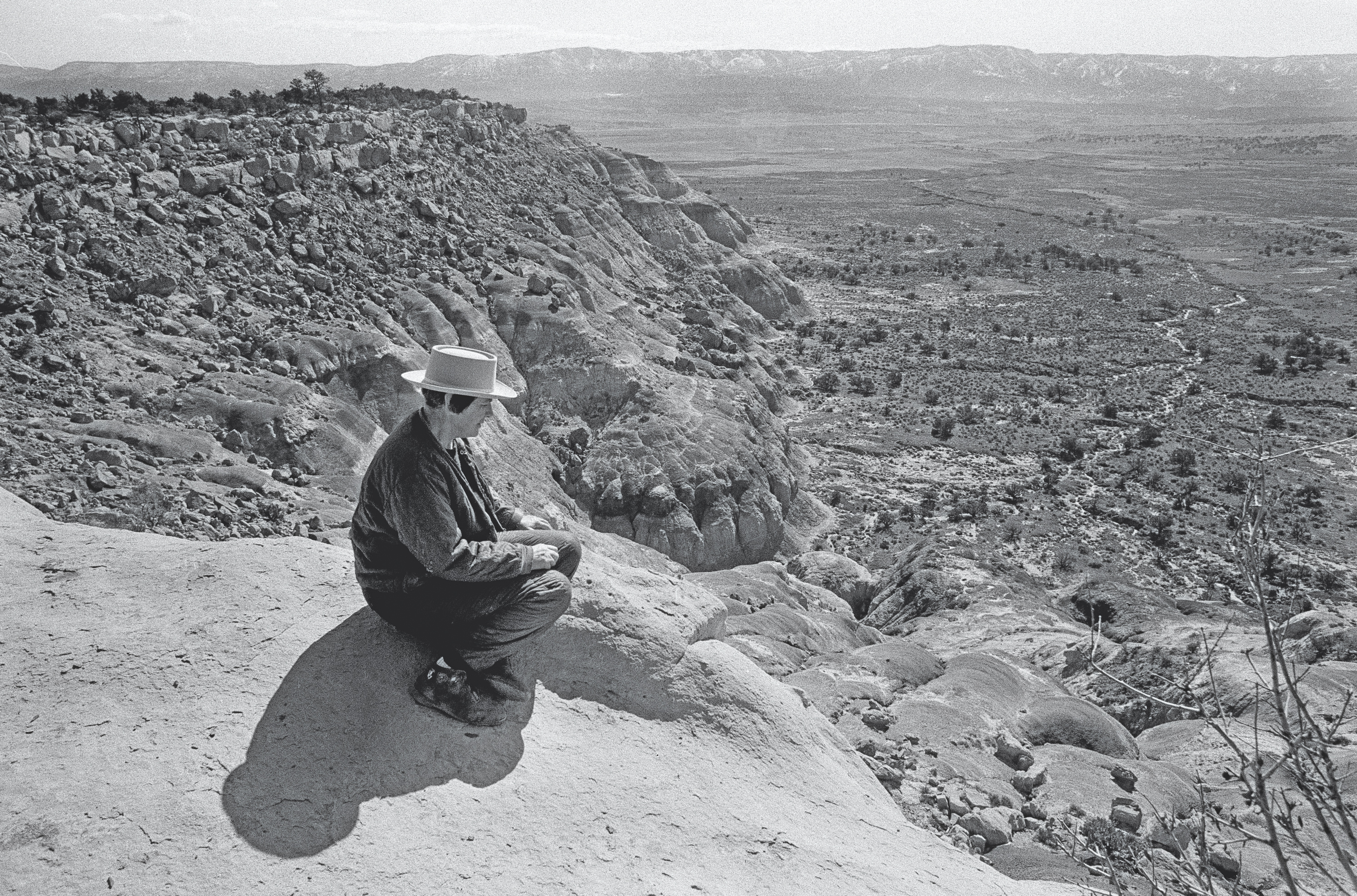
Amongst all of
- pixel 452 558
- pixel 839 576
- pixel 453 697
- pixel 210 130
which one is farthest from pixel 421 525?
pixel 210 130

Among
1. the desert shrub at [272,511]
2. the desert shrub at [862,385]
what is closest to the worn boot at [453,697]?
the desert shrub at [272,511]

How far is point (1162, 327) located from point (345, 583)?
41.8m

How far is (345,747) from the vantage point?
162 inches

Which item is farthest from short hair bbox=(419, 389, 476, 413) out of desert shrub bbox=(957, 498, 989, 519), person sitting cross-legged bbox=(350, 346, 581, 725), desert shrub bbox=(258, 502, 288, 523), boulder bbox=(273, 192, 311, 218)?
desert shrub bbox=(957, 498, 989, 519)

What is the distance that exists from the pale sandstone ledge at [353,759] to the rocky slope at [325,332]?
4.43 meters

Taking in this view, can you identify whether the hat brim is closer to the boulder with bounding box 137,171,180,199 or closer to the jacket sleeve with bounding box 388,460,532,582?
the jacket sleeve with bounding box 388,460,532,582

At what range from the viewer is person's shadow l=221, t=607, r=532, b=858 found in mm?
Answer: 3746

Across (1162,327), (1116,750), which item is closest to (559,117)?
(1162,327)

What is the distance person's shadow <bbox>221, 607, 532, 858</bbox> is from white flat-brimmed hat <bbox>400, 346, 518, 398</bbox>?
4.47ft

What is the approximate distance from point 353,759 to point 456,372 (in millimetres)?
1743

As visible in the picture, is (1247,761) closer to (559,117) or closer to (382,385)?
(382,385)

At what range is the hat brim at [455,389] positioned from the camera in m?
4.23

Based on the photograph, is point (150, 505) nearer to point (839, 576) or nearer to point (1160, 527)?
point (839, 576)

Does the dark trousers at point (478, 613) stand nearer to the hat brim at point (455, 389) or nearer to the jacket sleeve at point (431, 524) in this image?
the jacket sleeve at point (431, 524)
